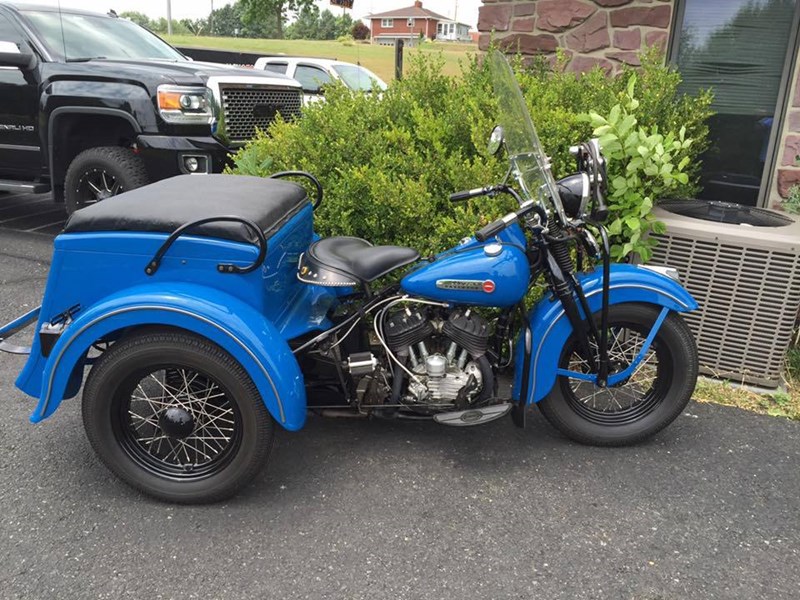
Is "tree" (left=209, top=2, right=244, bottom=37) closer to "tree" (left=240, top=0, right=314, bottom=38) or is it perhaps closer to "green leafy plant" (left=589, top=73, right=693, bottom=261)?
"tree" (left=240, top=0, right=314, bottom=38)

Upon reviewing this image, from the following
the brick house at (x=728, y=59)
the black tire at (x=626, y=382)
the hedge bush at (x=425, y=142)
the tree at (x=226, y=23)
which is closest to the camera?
the black tire at (x=626, y=382)

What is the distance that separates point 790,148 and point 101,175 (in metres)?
5.78

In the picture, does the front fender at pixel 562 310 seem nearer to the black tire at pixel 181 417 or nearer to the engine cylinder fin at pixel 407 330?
the engine cylinder fin at pixel 407 330

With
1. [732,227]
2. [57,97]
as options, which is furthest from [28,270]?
[732,227]

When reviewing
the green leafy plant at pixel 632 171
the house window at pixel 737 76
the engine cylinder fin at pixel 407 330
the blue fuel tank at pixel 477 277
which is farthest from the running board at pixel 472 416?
the house window at pixel 737 76

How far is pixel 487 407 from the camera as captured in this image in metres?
3.02

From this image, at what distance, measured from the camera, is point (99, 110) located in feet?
19.9

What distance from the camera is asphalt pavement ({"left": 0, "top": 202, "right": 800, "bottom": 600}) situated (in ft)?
7.91

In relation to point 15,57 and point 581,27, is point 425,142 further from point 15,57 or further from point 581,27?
point 15,57

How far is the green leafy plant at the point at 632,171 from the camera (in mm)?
3666

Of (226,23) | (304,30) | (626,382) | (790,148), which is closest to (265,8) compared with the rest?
(790,148)

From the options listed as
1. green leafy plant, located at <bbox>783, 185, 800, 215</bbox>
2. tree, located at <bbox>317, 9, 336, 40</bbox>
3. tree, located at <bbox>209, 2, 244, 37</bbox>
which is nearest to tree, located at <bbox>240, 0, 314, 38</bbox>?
green leafy plant, located at <bbox>783, 185, 800, 215</bbox>

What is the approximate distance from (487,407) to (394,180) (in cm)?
170

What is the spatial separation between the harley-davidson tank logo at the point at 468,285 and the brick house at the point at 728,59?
3272 mm
